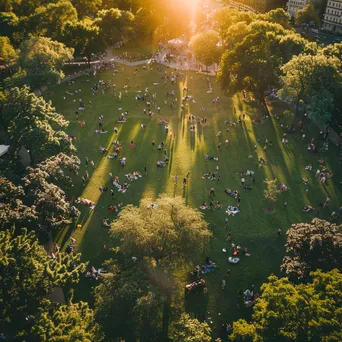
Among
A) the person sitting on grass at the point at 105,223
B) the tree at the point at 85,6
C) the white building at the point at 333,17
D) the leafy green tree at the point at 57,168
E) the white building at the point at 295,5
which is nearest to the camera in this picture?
the leafy green tree at the point at 57,168

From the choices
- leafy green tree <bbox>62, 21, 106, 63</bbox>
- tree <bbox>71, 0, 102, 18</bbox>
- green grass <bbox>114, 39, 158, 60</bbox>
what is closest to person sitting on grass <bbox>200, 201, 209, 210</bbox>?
leafy green tree <bbox>62, 21, 106, 63</bbox>

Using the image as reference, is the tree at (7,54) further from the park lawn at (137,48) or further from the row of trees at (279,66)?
the row of trees at (279,66)

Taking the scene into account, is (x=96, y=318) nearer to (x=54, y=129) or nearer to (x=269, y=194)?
(x=269, y=194)

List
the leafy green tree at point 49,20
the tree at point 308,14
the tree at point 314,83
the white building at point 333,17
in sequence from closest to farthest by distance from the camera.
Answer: the tree at point 314,83 → the leafy green tree at point 49,20 → the white building at point 333,17 → the tree at point 308,14

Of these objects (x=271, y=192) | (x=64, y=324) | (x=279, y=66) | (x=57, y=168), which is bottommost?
(x=64, y=324)

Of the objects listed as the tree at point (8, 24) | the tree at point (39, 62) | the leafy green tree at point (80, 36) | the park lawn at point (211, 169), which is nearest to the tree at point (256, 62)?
the park lawn at point (211, 169)

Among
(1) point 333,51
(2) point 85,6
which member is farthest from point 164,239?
(2) point 85,6

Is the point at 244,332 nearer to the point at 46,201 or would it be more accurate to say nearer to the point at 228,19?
the point at 46,201
